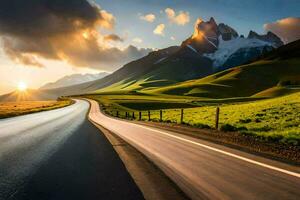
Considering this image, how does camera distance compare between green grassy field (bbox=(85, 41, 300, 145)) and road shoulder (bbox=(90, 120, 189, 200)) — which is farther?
green grassy field (bbox=(85, 41, 300, 145))

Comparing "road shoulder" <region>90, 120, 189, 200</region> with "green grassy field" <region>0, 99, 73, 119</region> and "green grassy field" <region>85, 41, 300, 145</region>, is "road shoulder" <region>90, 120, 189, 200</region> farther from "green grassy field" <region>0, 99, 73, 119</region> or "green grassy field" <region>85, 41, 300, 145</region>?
"green grassy field" <region>0, 99, 73, 119</region>

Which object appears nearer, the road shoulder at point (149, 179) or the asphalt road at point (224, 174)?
the road shoulder at point (149, 179)

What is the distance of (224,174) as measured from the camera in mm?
9789

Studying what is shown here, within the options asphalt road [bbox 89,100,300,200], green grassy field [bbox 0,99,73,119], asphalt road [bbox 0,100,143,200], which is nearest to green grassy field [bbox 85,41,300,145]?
asphalt road [bbox 89,100,300,200]

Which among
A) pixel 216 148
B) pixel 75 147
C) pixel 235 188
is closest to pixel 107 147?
pixel 75 147

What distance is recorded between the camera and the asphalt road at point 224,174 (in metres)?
7.89

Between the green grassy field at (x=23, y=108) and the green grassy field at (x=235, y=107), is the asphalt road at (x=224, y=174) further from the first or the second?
the green grassy field at (x=23, y=108)

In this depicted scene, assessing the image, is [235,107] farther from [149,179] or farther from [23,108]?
[23,108]

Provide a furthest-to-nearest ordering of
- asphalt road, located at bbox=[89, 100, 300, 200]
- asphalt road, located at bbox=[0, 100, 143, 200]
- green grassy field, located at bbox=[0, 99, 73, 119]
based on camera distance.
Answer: green grassy field, located at bbox=[0, 99, 73, 119]
asphalt road, located at bbox=[89, 100, 300, 200]
asphalt road, located at bbox=[0, 100, 143, 200]

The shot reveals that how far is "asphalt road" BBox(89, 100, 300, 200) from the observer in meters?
7.89

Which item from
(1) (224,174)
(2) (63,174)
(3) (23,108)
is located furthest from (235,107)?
(3) (23,108)

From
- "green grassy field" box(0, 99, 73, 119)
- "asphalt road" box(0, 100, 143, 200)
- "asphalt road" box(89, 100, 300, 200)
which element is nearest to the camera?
"asphalt road" box(0, 100, 143, 200)

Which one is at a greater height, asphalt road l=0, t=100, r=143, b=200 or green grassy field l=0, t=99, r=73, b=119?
asphalt road l=0, t=100, r=143, b=200

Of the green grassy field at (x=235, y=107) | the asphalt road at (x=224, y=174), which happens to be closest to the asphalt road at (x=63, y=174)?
the asphalt road at (x=224, y=174)
